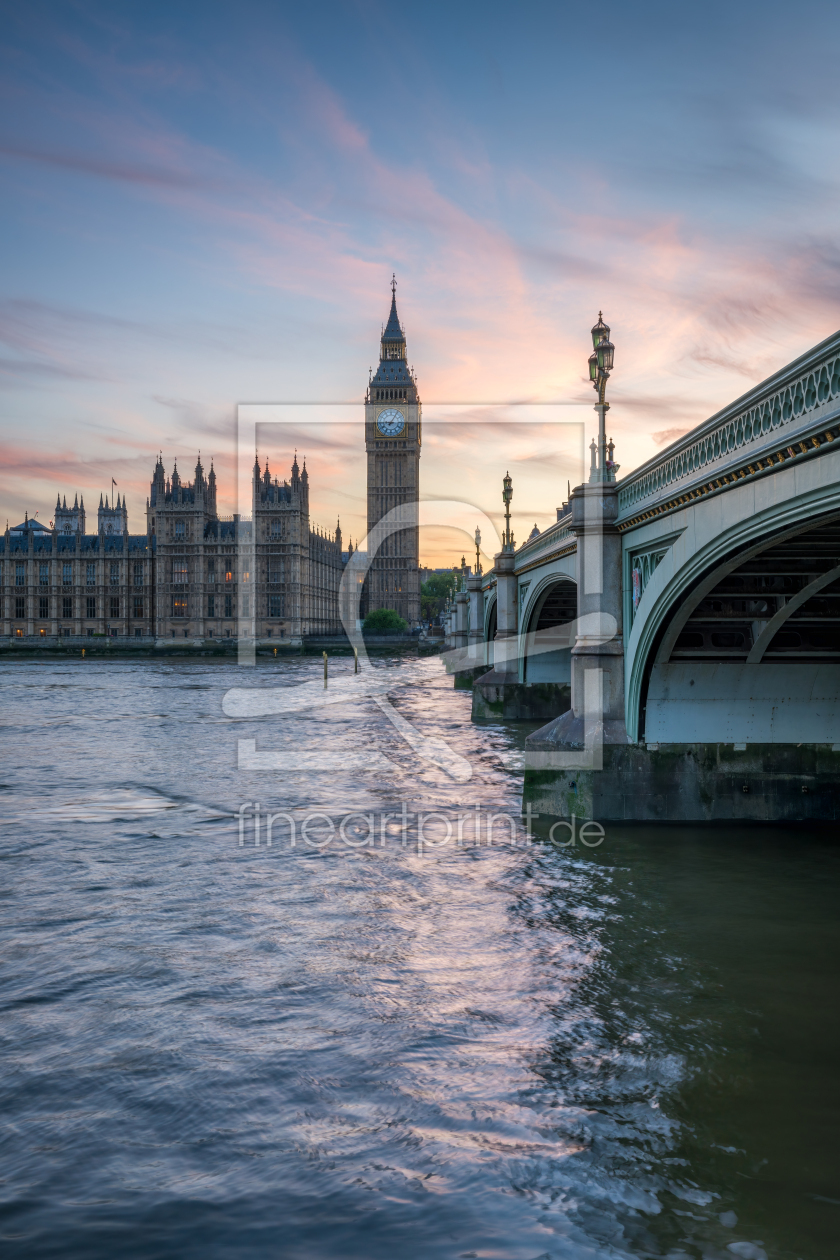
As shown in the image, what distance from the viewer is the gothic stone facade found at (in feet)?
347

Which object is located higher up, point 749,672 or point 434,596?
point 434,596

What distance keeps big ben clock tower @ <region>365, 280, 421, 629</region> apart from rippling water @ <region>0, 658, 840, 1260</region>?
119255 mm

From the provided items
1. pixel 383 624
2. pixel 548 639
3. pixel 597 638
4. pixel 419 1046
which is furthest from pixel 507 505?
pixel 383 624

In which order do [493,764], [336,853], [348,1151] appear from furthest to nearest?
[493,764], [336,853], [348,1151]

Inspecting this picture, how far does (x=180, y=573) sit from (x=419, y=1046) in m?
105

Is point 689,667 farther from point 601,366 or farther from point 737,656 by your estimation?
point 601,366

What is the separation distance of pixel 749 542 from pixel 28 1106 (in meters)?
8.59

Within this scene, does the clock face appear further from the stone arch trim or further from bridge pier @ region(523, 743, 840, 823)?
bridge pier @ region(523, 743, 840, 823)

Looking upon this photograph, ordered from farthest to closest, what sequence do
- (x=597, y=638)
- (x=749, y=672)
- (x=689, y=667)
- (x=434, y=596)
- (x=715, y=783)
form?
1. (x=434, y=596)
2. (x=597, y=638)
3. (x=689, y=667)
4. (x=749, y=672)
5. (x=715, y=783)

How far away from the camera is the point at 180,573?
10788cm

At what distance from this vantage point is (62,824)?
16.3m

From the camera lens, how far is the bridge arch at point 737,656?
1294 cm

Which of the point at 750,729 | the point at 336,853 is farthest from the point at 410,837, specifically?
the point at 750,729

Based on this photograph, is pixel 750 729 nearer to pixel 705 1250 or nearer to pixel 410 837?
pixel 410 837
